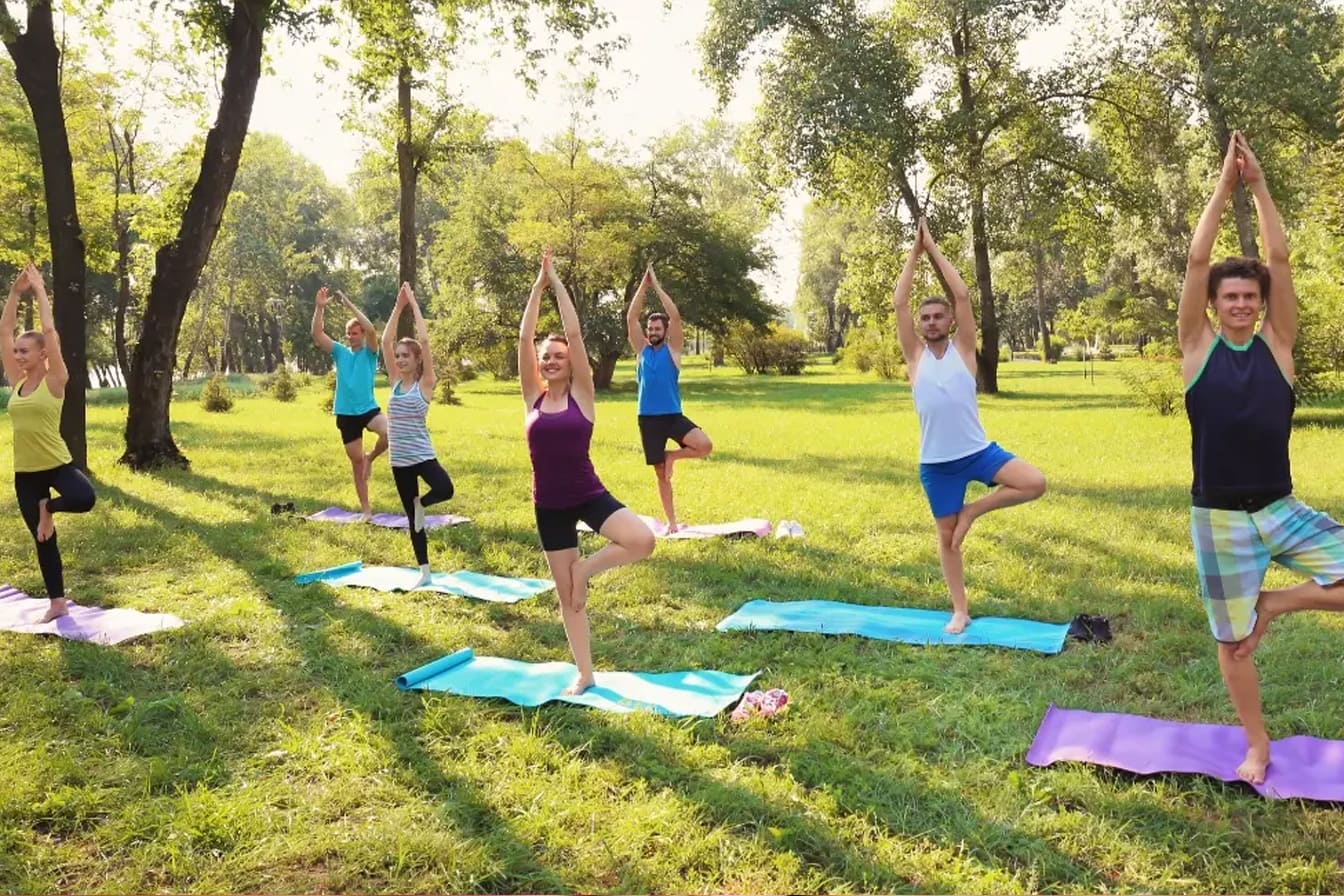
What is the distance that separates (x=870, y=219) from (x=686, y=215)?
10741 millimetres

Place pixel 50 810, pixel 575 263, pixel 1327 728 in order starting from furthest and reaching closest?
1. pixel 575 263
2. pixel 1327 728
3. pixel 50 810

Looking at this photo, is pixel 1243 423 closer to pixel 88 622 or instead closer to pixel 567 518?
pixel 567 518

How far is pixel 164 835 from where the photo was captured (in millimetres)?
3807

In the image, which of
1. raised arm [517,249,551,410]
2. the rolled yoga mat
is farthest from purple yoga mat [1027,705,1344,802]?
the rolled yoga mat

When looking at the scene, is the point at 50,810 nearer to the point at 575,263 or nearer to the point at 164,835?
the point at 164,835

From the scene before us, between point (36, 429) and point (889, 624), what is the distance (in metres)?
6.26

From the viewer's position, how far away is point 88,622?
691 centimetres

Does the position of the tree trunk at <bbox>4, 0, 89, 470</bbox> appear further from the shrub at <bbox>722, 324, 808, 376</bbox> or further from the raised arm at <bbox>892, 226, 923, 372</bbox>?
the shrub at <bbox>722, 324, 808, 376</bbox>

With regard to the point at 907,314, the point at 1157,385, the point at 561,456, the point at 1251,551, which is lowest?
the point at 1157,385

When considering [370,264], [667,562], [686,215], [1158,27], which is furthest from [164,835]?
[370,264]

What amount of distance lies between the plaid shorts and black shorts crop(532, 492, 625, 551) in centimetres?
285

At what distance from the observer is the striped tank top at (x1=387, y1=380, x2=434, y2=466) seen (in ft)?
26.6

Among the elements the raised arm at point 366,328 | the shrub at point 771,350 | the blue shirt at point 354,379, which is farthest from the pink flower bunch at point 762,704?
the shrub at point 771,350

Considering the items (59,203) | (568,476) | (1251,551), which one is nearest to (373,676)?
(568,476)
